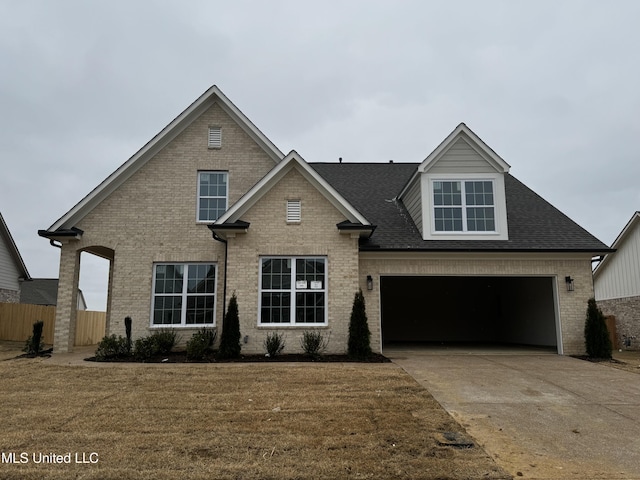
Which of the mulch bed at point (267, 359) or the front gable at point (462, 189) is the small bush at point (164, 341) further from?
the front gable at point (462, 189)

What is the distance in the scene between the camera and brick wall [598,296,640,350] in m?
19.7

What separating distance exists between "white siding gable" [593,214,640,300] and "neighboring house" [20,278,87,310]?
123 feet

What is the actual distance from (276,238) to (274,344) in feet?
10.2

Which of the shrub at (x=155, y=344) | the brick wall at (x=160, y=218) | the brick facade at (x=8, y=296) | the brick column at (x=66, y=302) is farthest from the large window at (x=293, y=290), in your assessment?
the brick facade at (x=8, y=296)

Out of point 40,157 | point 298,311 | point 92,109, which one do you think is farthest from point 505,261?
point 40,157

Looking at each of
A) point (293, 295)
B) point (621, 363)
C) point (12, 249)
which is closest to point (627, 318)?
point (621, 363)

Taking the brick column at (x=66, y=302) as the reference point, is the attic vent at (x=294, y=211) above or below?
above

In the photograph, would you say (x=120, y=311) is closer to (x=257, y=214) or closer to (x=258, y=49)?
(x=257, y=214)

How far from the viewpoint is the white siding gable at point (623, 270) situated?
66.1 feet

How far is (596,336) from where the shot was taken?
14.0 meters

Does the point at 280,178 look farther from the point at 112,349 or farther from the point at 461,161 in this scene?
the point at 112,349

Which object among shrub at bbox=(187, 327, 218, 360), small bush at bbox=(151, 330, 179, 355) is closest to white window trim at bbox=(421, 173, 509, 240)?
shrub at bbox=(187, 327, 218, 360)

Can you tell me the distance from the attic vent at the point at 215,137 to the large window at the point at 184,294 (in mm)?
4243

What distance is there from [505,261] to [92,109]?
64.6 ft
